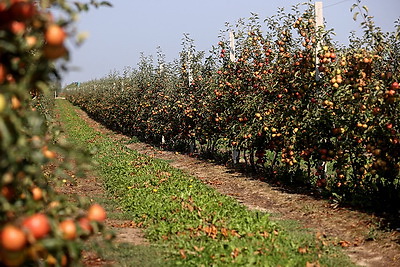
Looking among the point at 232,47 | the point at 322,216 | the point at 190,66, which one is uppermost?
the point at 232,47

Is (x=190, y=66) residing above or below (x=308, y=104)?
above

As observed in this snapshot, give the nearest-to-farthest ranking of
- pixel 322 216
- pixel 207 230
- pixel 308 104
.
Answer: pixel 207 230 < pixel 322 216 < pixel 308 104

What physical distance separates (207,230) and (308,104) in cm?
363

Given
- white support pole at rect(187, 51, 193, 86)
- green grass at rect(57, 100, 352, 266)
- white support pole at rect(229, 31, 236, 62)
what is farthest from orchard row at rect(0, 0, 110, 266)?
white support pole at rect(187, 51, 193, 86)

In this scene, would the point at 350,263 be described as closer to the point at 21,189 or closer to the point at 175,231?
the point at 175,231

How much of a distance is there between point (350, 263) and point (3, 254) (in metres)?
4.63

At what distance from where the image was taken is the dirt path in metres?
5.88

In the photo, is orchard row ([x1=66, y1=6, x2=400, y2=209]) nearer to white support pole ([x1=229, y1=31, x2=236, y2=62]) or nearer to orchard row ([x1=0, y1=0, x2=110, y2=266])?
white support pole ([x1=229, y1=31, x2=236, y2=62])

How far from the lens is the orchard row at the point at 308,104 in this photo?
23.5ft

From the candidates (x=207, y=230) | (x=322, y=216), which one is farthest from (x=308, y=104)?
(x=207, y=230)

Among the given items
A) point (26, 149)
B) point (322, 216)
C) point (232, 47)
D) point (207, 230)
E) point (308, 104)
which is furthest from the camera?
point (232, 47)

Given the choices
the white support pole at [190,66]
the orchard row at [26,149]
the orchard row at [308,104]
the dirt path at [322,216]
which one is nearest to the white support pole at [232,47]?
the orchard row at [308,104]

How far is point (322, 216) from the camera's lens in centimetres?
744

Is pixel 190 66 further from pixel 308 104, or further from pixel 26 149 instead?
pixel 26 149
